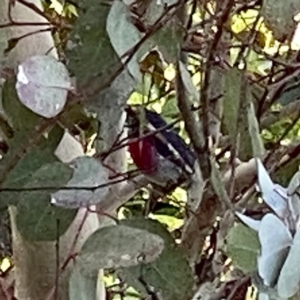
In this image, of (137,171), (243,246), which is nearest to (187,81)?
(137,171)

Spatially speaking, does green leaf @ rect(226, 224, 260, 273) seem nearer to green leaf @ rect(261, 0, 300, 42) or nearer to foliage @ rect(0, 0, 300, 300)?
foliage @ rect(0, 0, 300, 300)

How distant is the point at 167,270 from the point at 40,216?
95 millimetres

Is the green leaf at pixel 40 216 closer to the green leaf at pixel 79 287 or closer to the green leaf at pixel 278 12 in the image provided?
the green leaf at pixel 79 287

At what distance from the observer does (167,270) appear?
0.57m

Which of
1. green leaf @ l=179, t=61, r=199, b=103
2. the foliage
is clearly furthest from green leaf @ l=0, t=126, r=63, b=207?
green leaf @ l=179, t=61, r=199, b=103

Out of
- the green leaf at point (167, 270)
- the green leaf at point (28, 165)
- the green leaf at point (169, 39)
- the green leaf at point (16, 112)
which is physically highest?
the green leaf at point (169, 39)

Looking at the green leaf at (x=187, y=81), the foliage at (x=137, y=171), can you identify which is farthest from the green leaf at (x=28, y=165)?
the green leaf at (x=187, y=81)

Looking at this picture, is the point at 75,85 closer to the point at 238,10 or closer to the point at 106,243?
the point at 106,243

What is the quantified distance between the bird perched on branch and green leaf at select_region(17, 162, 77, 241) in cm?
14

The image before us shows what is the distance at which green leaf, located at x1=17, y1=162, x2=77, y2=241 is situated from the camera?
54 centimetres

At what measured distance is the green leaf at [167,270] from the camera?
1.86 ft

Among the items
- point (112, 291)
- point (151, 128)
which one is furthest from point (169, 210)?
point (151, 128)

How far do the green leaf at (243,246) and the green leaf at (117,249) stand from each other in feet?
0.17

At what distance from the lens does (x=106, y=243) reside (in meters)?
0.51
